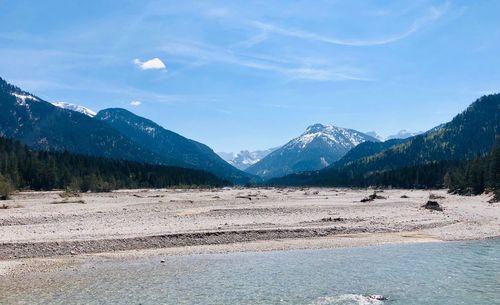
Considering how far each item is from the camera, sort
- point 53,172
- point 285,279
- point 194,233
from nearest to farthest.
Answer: point 285,279 → point 194,233 → point 53,172

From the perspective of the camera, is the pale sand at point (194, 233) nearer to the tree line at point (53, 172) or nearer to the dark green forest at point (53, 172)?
the tree line at point (53, 172)

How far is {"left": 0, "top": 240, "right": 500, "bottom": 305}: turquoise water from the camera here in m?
20.0

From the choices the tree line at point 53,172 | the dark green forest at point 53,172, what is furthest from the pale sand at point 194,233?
the dark green forest at point 53,172

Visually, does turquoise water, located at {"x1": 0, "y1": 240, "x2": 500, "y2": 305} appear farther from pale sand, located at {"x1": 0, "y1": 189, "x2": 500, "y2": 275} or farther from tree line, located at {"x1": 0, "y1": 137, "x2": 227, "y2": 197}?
tree line, located at {"x1": 0, "y1": 137, "x2": 227, "y2": 197}

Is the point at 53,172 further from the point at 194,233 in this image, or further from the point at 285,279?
the point at 285,279

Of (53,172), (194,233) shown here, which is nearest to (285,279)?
(194,233)

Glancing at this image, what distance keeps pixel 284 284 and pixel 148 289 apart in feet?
22.2

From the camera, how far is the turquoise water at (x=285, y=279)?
65.7 feet

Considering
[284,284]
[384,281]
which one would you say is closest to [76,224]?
[284,284]

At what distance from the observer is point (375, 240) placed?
124 feet

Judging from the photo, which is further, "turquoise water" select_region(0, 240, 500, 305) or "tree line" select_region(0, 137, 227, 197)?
"tree line" select_region(0, 137, 227, 197)

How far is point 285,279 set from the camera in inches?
950

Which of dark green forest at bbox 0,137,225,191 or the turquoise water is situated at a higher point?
dark green forest at bbox 0,137,225,191

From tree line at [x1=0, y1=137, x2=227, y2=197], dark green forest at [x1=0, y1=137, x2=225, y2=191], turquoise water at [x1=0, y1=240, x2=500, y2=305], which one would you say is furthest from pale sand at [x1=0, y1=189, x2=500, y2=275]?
dark green forest at [x1=0, y1=137, x2=225, y2=191]
